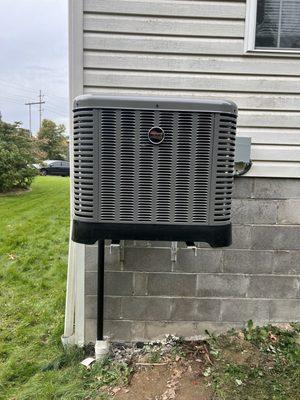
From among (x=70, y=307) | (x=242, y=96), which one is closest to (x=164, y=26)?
(x=242, y=96)

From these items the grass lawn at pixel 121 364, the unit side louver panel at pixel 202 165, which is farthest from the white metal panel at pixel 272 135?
the grass lawn at pixel 121 364

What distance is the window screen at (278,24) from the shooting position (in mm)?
2346

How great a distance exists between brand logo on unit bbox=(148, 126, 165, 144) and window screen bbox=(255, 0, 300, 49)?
104 centimetres

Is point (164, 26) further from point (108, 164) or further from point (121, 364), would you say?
point (121, 364)

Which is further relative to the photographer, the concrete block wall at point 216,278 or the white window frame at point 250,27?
the concrete block wall at point 216,278

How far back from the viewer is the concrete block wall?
2.47 m

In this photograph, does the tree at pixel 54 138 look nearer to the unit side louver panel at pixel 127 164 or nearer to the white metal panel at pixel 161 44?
the white metal panel at pixel 161 44

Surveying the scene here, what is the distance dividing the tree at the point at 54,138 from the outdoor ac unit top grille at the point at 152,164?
106ft

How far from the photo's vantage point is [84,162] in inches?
71.8

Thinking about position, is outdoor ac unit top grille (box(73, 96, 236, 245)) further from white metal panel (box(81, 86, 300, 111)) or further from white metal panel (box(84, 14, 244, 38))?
white metal panel (box(84, 14, 244, 38))

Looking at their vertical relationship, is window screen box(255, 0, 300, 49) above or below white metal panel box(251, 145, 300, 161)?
above

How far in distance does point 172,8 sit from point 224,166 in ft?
3.52

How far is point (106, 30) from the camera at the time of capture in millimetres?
2260

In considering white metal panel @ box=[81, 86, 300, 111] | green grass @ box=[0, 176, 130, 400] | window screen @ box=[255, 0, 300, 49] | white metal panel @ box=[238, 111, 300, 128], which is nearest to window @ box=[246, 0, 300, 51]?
window screen @ box=[255, 0, 300, 49]
